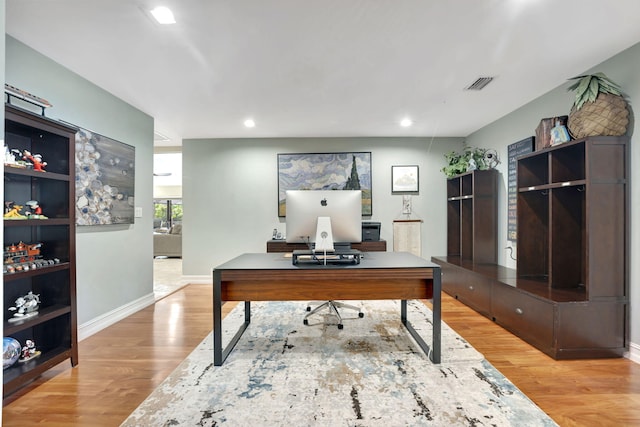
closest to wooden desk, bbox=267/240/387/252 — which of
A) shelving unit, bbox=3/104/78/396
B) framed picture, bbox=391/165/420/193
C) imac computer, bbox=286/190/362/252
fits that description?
framed picture, bbox=391/165/420/193

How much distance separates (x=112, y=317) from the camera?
3.25 m

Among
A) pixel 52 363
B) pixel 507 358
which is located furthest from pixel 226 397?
pixel 507 358

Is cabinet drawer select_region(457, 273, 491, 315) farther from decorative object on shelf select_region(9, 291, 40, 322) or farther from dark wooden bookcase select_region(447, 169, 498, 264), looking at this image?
decorative object on shelf select_region(9, 291, 40, 322)

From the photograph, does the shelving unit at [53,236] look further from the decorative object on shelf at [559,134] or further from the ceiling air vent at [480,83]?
the decorative object on shelf at [559,134]

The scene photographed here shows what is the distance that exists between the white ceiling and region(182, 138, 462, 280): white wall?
4.46ft

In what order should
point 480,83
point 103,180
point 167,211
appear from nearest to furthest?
point 480,83, point 103,180, point 167,211

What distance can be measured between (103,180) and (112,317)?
→ 4.56ft

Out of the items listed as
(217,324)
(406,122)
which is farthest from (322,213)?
(406,122)

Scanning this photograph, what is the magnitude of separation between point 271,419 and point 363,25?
7.93ft

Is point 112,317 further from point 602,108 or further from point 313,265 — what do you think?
point 602,108

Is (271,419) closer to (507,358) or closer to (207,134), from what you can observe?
(507,358)

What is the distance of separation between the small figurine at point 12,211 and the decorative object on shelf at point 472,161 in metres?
4.55

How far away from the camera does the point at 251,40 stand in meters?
2.25

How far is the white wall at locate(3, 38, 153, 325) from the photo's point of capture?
247 centimetres
